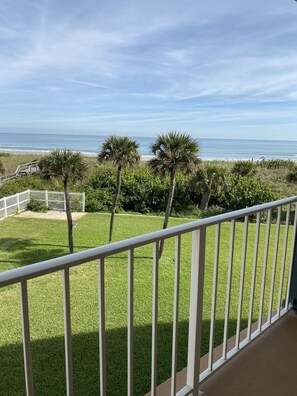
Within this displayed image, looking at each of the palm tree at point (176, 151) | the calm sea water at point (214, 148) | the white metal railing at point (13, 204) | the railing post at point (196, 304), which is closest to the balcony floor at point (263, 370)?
the railing post at point (196, 304)

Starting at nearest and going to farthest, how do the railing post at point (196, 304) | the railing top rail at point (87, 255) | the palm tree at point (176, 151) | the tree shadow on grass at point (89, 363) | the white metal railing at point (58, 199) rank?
the railing top rail at point (87, 255)
the railing post at point (196, 304)
the tree shadow on grass at point (89, 363)
the palm tree at point (176, 151)
the white metal railing at point (58, 199)

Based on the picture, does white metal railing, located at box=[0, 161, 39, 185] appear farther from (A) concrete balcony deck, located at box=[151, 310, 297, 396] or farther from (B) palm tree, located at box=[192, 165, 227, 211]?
(A) concrete balcony deck, located at box=[151, 310, 297, 396]

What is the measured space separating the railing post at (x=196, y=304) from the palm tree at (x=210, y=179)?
46.5 ft

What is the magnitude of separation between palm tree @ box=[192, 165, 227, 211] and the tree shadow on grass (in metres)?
11.6

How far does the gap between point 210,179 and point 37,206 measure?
8.93 metres

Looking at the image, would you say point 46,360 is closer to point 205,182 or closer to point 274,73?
point 205,182

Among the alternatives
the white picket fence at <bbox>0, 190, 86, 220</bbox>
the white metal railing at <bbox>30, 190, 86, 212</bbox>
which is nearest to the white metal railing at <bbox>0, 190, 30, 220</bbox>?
the white picket fence at <bbox>0, 190, 86, 220</bbox>

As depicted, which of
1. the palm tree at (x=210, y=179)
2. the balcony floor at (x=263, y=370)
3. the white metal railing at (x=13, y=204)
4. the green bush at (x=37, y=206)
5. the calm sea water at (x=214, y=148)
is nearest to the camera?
the balcony floor at (x=263, y=370)

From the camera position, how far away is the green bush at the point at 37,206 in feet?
53.3

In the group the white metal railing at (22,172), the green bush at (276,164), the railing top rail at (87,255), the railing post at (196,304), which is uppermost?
the railing top rail at (87,255)

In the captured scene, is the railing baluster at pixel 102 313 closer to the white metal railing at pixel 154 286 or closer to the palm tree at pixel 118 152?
the white metal railing at pixel 154 286

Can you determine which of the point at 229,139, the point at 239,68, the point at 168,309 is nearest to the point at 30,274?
the point at 168,309

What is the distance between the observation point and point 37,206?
16.3 metres

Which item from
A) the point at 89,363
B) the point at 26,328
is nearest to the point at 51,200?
the point at 89,363
